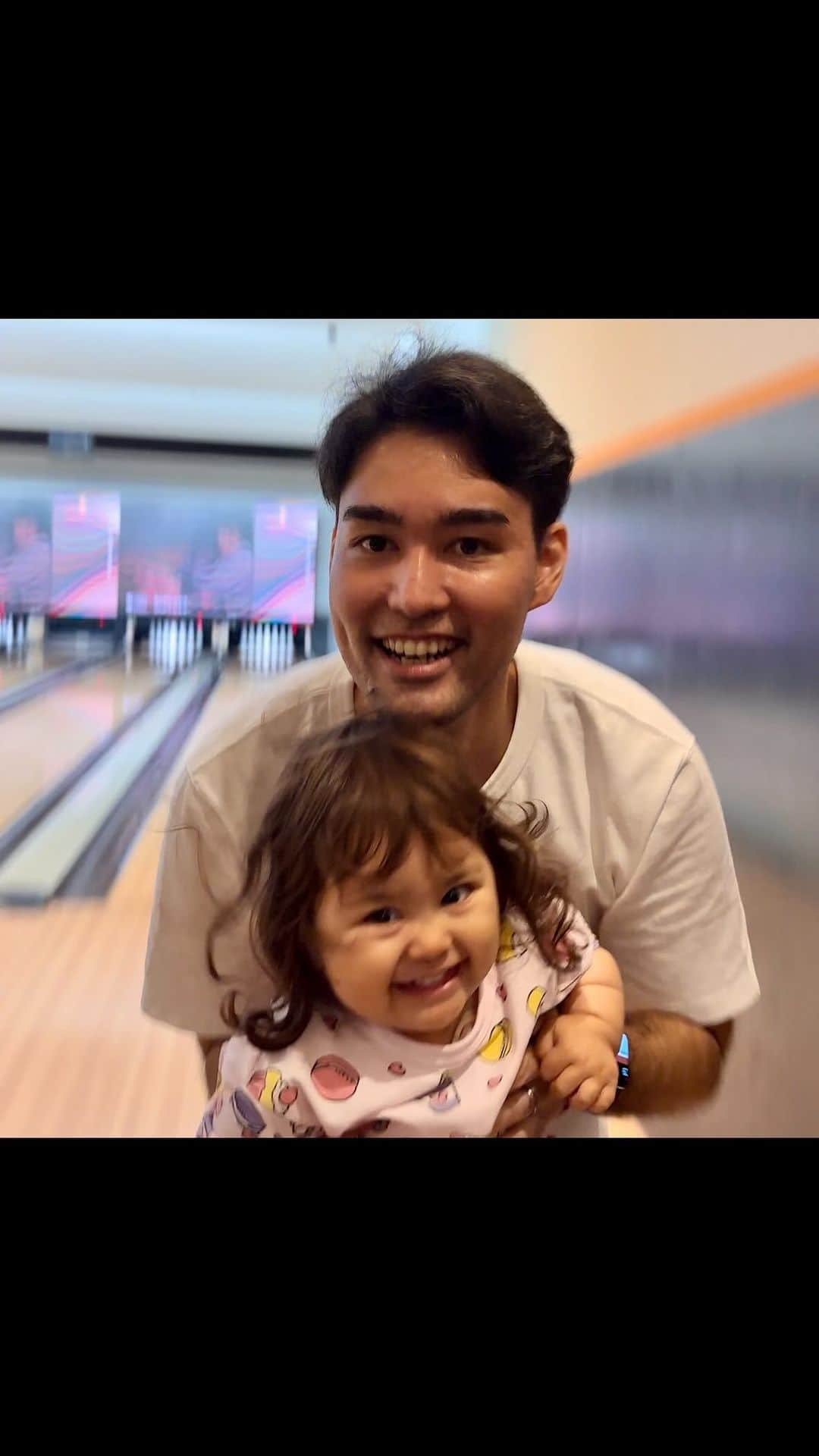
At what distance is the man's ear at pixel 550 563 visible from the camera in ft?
2.91

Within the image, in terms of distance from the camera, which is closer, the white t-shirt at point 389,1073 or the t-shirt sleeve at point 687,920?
the white t-shirt at point 389,1073

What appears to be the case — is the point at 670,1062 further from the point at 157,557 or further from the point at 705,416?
the point at 157,557

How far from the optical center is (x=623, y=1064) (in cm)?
→ 92

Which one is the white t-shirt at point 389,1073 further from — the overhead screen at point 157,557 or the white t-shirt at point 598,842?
the overhead screen at point 157,557

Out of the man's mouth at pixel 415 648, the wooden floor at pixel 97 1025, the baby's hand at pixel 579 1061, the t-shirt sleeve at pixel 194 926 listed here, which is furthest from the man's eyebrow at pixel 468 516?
the baby's hand at pixel 579 1061

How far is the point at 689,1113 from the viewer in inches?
38.7

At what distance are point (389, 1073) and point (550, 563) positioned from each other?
0.52 metres

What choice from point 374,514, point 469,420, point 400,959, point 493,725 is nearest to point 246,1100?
point 400,959

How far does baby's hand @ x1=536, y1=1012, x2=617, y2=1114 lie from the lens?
0.87 m

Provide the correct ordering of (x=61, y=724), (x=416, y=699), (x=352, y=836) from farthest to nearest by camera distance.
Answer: (x=61, y=724) < (x=416, y=699) < (x=352, y=836)

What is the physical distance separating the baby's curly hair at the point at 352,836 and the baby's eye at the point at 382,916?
Result: 4cm

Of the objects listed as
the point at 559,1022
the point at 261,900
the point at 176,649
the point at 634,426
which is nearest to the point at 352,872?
the point at 261,900

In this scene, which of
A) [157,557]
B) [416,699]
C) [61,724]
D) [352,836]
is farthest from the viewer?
[61,724]

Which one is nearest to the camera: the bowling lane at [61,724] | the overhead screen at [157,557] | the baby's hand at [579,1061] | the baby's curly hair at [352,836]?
the baby's curly hair at [352,836]
